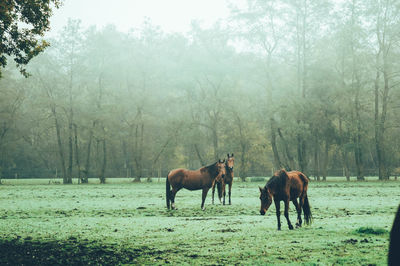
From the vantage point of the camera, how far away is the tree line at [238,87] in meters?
52.2

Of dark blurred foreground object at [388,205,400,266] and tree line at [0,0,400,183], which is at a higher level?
tree line at [0,0,400,183]

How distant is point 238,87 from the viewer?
198ft

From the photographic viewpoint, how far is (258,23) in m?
53.5

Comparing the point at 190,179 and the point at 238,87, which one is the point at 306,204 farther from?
the point at 238,87

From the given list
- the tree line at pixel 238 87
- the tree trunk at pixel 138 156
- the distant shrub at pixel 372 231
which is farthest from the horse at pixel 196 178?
the tree trunk at pixel 138 156

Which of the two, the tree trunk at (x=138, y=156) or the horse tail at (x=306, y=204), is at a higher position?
the tree trunk at (x=138, y=156)

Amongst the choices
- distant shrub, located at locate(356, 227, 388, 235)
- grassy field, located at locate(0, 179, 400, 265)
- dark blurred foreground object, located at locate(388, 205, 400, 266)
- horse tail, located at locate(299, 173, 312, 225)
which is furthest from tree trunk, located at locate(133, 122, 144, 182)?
dark blurred foreground object, located at locate(388, 205, 400, 266)

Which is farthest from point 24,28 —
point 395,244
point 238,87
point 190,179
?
point 238,87

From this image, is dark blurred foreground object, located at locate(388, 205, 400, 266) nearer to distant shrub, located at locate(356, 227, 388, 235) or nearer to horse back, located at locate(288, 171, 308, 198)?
distant shrub, located at locate(356, 227, 388, 235)

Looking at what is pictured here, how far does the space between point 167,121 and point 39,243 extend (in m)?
52.9

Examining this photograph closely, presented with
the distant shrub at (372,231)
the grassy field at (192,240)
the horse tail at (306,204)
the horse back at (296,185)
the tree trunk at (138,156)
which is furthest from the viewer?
the tree trunk at (138,156)

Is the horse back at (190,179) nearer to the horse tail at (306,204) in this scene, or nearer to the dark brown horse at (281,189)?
the horse tail at (306,204)

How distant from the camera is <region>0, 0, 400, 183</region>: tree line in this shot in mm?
52156

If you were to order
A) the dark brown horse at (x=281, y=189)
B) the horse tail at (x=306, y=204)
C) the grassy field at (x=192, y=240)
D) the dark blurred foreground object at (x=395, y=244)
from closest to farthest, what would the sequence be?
1. the dark blurred foreground object at (x=395, y=244)
2. the grassy field at (x=192, y=240)
3. the dark brown horse at (x=281, y=189)
4. the horse tail at (x=306, y=204)
